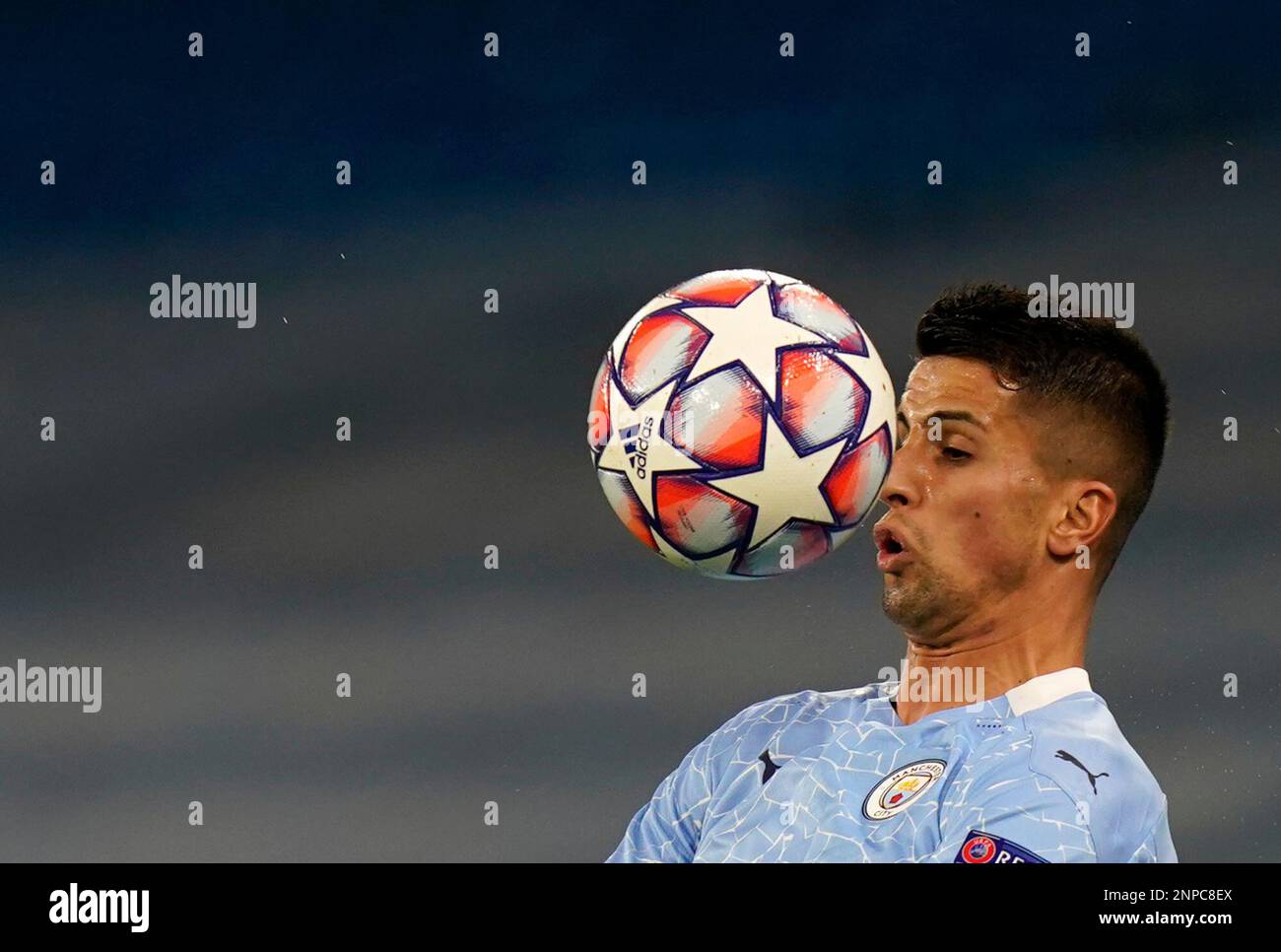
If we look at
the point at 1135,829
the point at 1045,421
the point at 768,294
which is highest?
the point at 768,294

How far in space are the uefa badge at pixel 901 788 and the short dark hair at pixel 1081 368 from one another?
2.95ft

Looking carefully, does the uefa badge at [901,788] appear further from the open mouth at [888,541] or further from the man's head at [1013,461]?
the open mouth at [888,541]

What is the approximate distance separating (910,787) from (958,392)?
1.25 meters

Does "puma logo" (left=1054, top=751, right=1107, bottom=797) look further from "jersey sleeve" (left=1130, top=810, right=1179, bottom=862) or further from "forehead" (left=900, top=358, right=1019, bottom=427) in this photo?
"forehead" (left=900, top=358, right=1019, bottom=427)

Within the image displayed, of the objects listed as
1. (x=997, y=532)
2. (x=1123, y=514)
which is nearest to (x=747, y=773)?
(x=997, y=532)

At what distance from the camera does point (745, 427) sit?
4.61 meters

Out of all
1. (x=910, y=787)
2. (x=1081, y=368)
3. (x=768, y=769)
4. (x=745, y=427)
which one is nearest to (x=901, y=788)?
(x=910, y=787)

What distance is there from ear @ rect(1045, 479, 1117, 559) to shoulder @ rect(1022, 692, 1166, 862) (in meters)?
0.51

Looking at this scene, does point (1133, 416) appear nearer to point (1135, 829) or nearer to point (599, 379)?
point (1135, 829)

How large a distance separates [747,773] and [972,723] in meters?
0.78

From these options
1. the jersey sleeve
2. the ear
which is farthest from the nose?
the jersey sleeve

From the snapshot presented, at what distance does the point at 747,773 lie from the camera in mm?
5422

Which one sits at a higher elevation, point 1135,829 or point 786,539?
point 786,539

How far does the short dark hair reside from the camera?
517 centimetres
